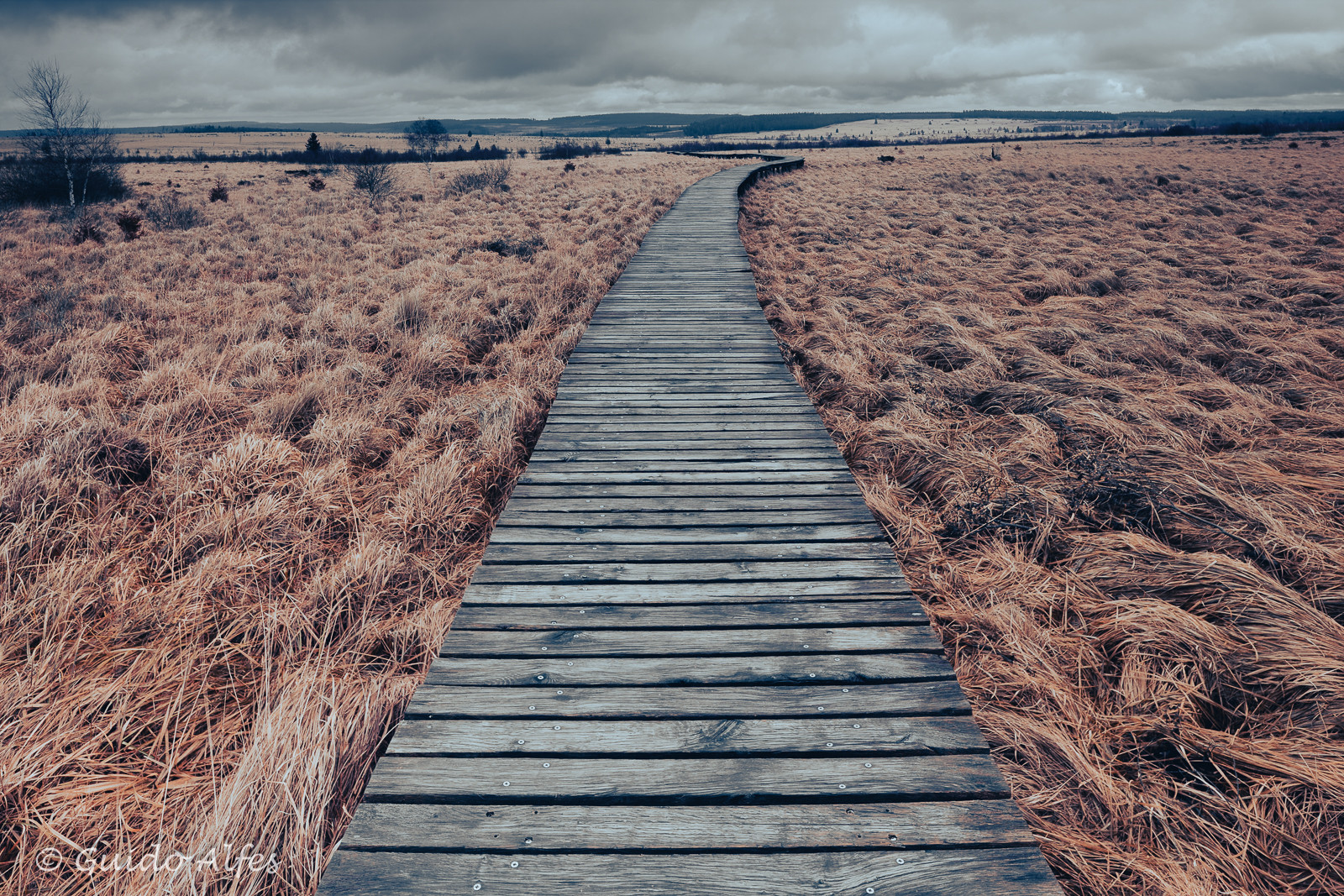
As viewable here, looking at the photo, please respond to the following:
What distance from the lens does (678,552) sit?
9.95 ft

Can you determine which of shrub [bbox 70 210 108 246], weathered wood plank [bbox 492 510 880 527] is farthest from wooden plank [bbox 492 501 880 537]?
shrub [bbox 70 210 108 246]

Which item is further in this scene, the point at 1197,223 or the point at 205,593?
the point at 1197,223

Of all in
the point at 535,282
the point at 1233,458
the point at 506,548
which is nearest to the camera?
the point at 506,548

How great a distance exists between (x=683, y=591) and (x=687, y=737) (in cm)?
79

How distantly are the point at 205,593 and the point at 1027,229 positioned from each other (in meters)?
17.9

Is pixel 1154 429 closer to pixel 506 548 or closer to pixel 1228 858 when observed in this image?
pixel 1228 858

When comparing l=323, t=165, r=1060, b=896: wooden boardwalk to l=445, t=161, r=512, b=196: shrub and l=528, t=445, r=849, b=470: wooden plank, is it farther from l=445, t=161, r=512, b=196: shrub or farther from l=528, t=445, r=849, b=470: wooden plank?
l=445, t=161, r=512, b=196: shrub

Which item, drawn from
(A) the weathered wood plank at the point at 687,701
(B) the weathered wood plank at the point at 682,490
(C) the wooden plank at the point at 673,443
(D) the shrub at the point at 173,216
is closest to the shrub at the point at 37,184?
(D) the shrub at the point at 173,216

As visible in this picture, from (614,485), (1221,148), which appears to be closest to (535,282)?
(614,485)

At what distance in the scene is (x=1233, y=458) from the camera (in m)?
4.41

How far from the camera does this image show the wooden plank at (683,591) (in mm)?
2693

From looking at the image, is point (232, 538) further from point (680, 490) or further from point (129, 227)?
point (129, 227)

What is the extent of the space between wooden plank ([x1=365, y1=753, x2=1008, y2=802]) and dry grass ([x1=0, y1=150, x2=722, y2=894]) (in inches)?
13.5

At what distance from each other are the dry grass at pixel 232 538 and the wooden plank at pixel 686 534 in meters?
0.60
